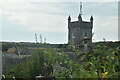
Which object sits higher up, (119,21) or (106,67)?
(119,21)

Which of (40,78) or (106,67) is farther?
(40,78)

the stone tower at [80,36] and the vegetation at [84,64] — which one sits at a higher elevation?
the stone tower at [80,36]

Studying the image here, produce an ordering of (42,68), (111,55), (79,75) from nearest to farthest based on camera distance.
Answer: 1. (79,75)
2. (111,55)
3. (42,68)

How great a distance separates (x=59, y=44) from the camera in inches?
163

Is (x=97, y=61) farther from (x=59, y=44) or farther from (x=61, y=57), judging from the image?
(x=59, y=44)

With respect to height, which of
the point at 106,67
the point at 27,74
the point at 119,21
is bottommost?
the point at 27,74

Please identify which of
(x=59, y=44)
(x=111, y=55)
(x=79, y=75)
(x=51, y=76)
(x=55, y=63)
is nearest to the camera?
(x=79, y=75)

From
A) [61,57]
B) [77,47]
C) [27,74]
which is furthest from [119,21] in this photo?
[27,74]

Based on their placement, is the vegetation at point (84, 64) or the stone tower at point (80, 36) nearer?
the vegetation at point (84, 64)

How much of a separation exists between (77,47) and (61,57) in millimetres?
271

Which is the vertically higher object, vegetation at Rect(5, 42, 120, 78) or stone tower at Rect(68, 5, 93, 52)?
stone tower at Rect(68, 5, 93, 52)

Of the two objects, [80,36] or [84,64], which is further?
[80,36]

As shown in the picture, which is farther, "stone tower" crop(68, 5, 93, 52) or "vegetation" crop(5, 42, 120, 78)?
"stone tower" crop(68, 5, 93, 52)

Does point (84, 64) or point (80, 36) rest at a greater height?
point (80, 36)
